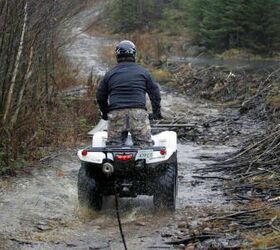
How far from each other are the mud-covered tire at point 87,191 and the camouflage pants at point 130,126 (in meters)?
0.53

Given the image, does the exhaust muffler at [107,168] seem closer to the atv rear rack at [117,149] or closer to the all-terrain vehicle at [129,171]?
the all-terrain vehicle at [129,171]

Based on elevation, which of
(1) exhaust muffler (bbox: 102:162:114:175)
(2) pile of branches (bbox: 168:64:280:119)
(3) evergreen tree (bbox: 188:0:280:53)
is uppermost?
(3) evergreen tree (bbox: 188:0:280:53)

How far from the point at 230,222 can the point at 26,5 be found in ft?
18.2

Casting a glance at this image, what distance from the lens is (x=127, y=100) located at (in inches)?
307

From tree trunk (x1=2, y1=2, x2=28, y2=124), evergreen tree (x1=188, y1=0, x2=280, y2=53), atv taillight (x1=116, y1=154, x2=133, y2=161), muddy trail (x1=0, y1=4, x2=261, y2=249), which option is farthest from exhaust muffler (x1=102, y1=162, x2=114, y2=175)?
evergreen tree (x1=188, y1=0, x2=280, y2=53)

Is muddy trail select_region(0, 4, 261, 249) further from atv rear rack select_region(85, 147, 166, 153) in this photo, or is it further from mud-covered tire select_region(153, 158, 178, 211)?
atv rear rack select_region(85, 147, 166, 153)

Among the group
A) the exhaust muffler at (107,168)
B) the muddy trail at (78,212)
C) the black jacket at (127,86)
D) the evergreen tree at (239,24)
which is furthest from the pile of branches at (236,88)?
the evergreen tree at (239,24)

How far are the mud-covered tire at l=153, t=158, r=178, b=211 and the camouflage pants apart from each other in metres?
0.45

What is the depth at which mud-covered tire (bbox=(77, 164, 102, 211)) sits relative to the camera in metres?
7.91

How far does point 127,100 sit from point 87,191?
51.7 inches

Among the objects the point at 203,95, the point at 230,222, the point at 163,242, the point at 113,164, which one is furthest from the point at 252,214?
the point at 203,95

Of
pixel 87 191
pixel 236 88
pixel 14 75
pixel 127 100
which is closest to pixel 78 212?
pixel 87 191

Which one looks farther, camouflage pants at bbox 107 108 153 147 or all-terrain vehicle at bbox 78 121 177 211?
camouflage pants at bbox 107 108 153 147

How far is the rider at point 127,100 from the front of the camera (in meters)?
7.79
